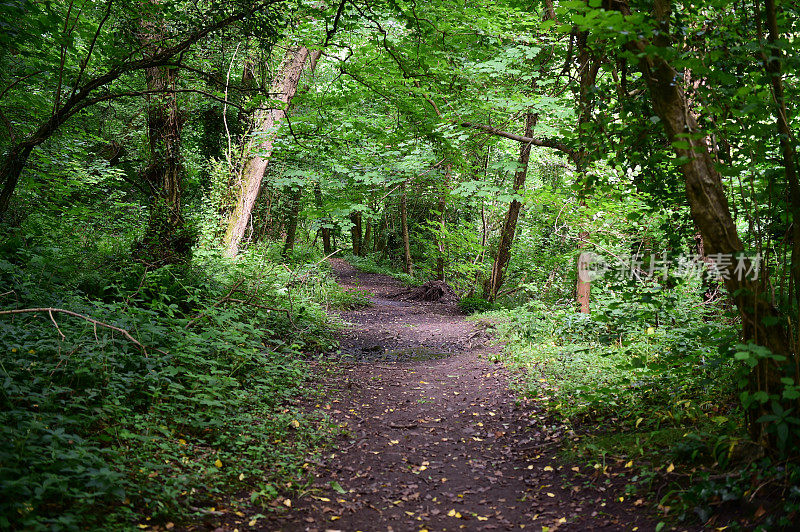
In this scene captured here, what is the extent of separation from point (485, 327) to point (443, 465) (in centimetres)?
615

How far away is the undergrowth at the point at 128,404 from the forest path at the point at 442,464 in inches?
16.5

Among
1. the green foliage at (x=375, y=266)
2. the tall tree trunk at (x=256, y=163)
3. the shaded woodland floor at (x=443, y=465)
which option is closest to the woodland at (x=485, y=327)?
the shaded woodland floor at (x=443, y=465)

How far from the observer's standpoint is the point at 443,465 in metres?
4.36

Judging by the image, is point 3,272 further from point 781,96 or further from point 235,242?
point 781,96

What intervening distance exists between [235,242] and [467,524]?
8.67 m

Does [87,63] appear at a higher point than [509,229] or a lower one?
higher

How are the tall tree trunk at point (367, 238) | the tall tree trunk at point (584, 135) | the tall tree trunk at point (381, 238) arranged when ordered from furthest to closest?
the tall tree trunk at point (367, 238) < the tall tree trunk at point (381, 238) < the tall tree trunk at point (584, 135)

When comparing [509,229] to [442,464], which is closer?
[442,464]

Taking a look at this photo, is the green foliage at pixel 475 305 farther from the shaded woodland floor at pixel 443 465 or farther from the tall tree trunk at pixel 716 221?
the tall tree trunk at pixel 716 221

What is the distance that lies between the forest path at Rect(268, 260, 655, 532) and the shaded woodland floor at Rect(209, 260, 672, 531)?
0.01 m

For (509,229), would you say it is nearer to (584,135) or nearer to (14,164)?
(584,135)

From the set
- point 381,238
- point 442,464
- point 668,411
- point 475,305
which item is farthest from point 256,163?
point 381,238

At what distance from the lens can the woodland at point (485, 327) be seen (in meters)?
2.76

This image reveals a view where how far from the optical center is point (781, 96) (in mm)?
2697
